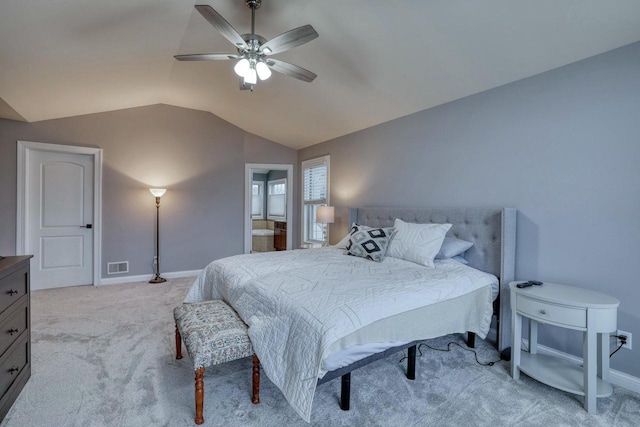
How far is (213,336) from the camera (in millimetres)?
1742

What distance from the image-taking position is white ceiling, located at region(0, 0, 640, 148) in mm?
2002

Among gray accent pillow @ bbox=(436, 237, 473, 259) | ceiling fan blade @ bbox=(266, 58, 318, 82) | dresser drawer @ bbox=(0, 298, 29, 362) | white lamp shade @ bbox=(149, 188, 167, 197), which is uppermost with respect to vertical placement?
ceiling fan blade @ bbox=(266, 58, 318, 82)

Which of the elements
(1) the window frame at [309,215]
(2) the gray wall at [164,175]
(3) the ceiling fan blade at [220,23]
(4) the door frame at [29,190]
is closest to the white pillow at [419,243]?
(3) the ceiling fan blade at [220,23]

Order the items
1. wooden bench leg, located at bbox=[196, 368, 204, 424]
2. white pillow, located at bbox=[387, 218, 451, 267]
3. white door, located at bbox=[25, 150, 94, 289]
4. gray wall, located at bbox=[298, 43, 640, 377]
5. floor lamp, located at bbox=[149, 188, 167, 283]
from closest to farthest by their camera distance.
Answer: wooden bench leg, located at bbox=[196, 368, 204, 424], gray wall, located at bbox=[298, 43, 640, 377], white pillow, located at bbox=[387, 218, 451, 267], white door, located at bbox=[25, 150, 94, 289], floor lamp, located at bbox=[149, 188, 167, 283]

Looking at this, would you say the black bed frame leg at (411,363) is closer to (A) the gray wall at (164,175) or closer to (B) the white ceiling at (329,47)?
(B) the white ceiling at (329,47)

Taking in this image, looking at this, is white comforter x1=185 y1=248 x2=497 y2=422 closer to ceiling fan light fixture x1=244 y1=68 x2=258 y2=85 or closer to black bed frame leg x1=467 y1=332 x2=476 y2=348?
black bed frame leg x1=467 y1=332 x2=476 y2=348

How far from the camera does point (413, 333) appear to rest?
1847 mm

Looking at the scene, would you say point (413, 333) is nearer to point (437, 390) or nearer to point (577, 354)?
point (437, 390)

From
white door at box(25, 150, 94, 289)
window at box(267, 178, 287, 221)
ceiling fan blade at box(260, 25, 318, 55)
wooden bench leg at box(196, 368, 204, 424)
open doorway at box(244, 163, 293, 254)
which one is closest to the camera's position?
wooden bench leg at box(196, 368, 204, 424)

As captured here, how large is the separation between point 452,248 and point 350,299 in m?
1.50

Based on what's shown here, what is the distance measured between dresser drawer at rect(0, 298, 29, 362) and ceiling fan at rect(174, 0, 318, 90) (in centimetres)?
198

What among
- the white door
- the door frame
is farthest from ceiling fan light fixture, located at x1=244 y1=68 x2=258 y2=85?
the white door

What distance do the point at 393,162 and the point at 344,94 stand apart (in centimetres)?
103

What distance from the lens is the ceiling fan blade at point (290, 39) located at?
6.26 feet
